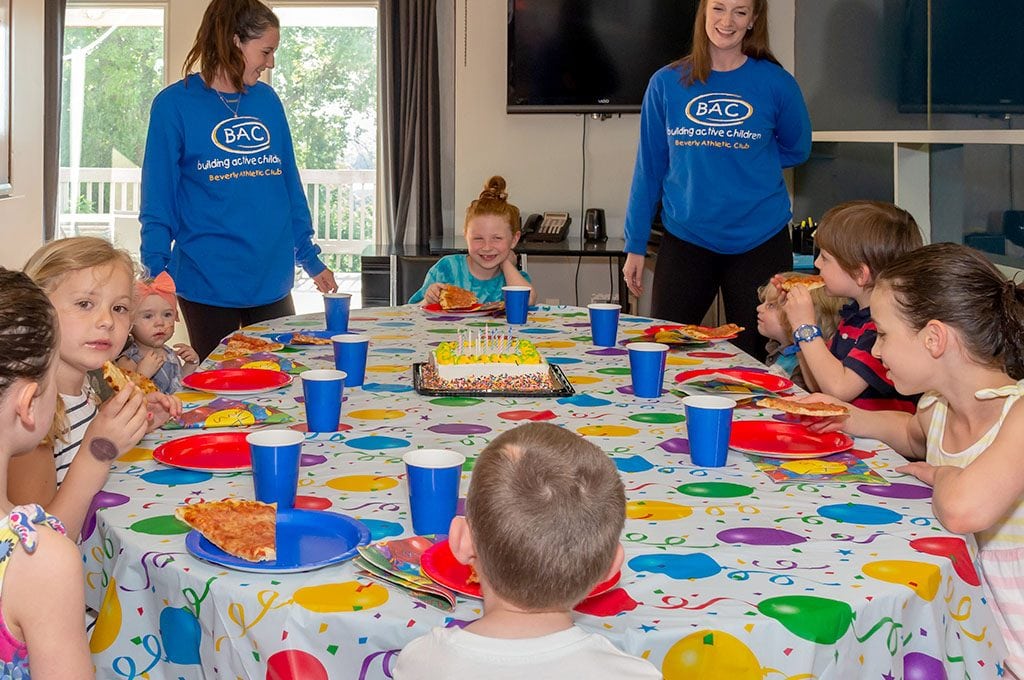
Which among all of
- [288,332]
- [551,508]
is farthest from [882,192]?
[551,508]

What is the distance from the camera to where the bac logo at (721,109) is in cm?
350

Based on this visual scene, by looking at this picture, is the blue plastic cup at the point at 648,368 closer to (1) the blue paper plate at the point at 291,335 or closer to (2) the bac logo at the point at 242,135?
(1) the blue paper plate at the point at 291,335

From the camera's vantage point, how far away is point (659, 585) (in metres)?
1.27

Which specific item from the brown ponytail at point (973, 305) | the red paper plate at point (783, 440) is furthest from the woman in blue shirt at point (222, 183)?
the brown ponytail at point (973, 305)

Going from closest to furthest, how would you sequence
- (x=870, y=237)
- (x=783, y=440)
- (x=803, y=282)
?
(x=783, y=440) < (x=870, y=237) < (x=803, y=282)

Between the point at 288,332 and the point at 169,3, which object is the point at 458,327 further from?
the point at 169,3

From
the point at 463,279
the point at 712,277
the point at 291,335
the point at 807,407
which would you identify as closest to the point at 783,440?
the point at 807,407

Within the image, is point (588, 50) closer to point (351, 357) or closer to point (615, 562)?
point (351, 357)

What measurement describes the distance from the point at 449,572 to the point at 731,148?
2.53 m

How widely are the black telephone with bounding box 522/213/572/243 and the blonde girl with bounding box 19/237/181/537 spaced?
338cm

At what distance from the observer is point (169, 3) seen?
6.14 metres

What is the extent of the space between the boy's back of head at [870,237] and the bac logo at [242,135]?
1.72 m

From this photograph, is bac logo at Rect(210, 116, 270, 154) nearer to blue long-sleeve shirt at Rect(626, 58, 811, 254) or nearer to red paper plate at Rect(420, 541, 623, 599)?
blue long-sleeve shirt at Rect(626, 58, 811, 254)

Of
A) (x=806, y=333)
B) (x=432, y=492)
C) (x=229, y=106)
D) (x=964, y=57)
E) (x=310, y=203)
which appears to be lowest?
(x=432, y=492)
